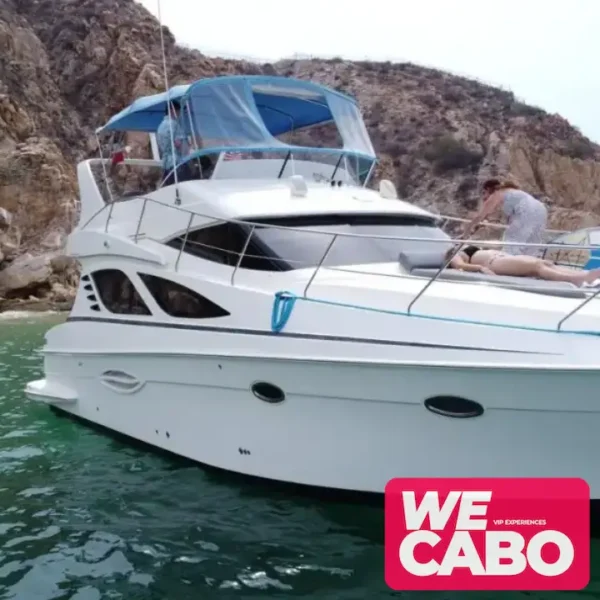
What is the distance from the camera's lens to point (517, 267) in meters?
5.38

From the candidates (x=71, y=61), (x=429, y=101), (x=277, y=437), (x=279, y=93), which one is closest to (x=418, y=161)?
(x=429, y=101)

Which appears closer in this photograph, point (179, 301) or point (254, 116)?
point (179, 301)

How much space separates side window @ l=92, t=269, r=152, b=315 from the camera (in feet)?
22.4

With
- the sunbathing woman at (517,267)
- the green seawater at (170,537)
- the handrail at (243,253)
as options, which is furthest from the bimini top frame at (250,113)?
the green seawater at (170,537)

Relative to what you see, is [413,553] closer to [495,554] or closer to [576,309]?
[495,554]

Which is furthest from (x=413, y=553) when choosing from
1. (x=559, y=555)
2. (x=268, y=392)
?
(x=268, y=392)

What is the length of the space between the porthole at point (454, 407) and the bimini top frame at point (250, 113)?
3218mm

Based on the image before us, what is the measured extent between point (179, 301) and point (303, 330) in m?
1.55

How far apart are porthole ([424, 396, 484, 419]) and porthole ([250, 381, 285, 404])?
1118mm

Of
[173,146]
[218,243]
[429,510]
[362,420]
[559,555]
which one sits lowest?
[559,555]

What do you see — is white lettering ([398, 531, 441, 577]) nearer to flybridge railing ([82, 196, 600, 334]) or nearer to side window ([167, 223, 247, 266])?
flybridge railing ([82, 196, 600, 334])

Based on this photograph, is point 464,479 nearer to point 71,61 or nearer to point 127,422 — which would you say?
point 127,422

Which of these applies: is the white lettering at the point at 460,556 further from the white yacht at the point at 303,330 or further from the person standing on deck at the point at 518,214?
the person standing on deck at the point at 518,214

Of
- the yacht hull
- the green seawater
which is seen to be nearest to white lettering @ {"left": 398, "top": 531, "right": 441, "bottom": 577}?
the green seawater
